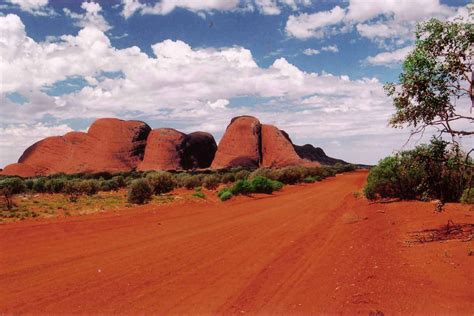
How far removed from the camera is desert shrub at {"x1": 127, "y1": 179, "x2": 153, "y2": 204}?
22.9 meters

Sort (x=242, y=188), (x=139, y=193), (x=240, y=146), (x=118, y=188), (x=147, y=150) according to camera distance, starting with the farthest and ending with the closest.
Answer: (x=240, y=146)
(x=147, y=150)
(x=118, y=188)
(x=242, y=188)
(x=139, y=193)

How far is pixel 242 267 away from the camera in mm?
8273

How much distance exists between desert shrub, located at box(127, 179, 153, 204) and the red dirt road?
8064 millimetres

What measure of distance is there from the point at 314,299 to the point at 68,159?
293ft

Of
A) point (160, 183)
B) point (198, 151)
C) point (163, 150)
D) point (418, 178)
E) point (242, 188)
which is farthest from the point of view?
point (198, 151)

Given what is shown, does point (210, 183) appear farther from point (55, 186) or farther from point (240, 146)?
point (240, 146)

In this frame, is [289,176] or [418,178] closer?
[418,178]

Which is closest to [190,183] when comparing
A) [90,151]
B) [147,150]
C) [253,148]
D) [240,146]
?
[147,150]

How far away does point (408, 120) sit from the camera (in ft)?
31.6

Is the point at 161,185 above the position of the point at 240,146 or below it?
below

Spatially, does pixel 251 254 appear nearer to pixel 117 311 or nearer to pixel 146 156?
pixel 117 311

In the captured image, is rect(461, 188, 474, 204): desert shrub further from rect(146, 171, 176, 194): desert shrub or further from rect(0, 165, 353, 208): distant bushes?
rect(146, 171, 176, 194): desert shrub

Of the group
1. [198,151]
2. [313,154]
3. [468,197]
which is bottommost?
[468,197]

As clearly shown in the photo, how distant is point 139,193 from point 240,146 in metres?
71.9
